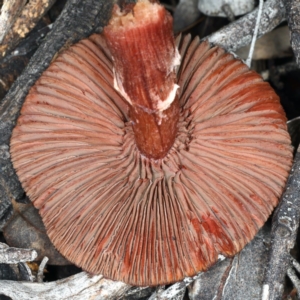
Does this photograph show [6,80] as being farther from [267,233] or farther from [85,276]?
[267,233]

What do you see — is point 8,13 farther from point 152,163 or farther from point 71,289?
point 71,289

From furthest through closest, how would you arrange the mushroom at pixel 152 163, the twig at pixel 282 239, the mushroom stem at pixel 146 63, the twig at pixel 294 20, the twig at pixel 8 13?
1. the twig at pixel 8 13
2. the twig at pixel 294 20
3. the twig at pixel 282 239
4. the mushroom at pixel 152 163
5. the mushroom stem at pixel 146 63

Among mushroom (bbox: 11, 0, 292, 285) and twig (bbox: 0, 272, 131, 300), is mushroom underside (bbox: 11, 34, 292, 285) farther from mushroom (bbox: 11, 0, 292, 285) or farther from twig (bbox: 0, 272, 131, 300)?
twig (bbox: 0, 272, 131, 300)

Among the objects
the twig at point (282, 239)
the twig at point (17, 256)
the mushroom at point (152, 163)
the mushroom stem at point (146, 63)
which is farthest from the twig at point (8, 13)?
the twig at point (282, 239)

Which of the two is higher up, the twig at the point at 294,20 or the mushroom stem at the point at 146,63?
the mushroom stem at the point at 146,63

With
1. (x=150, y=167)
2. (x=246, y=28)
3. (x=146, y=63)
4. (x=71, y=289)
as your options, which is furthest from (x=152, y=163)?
(x=246, y=28)

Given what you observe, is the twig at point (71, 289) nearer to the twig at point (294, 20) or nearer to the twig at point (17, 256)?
the twig at point (17, 256)
